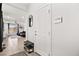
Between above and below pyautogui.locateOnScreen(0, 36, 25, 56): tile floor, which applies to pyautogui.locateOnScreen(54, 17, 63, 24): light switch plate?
→ above

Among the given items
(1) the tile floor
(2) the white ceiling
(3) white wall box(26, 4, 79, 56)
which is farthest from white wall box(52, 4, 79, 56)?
(2) the white ceiling

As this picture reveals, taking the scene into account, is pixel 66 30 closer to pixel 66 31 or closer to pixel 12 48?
pixel 66 31

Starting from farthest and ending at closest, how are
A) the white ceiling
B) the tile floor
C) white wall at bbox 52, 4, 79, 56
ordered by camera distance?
1. the white ceiling
2. the tile floor
3. white wall at bbox 52, 4, 79, 56

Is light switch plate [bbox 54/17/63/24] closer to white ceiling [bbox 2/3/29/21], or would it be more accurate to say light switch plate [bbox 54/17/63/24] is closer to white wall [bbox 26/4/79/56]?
white wall [bbox 26/4/79/56]

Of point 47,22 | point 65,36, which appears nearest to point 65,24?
point 65,36

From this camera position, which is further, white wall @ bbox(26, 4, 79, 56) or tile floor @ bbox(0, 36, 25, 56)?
Answer: tile floor @ bbox(0, 36, 25, 56)

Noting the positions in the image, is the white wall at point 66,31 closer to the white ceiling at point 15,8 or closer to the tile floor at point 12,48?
the tile floor at point 12,48

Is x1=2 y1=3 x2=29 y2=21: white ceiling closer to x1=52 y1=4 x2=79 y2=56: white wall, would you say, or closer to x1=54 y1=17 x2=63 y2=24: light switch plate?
x1=52 y1=4 x2=79 y2=56: white wall

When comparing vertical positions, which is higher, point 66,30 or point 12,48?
point 66,30

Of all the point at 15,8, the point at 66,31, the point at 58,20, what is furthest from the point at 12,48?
the point at 66,31

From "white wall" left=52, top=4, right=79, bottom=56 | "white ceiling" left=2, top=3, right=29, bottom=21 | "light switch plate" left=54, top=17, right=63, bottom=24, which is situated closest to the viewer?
"white wall" left=52, top=4, right=79, bottom=56

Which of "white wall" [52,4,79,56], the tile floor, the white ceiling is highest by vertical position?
the white ceiling

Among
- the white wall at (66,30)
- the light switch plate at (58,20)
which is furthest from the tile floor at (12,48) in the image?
the light switch plate at (58,20)

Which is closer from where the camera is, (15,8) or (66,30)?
(66,30)
